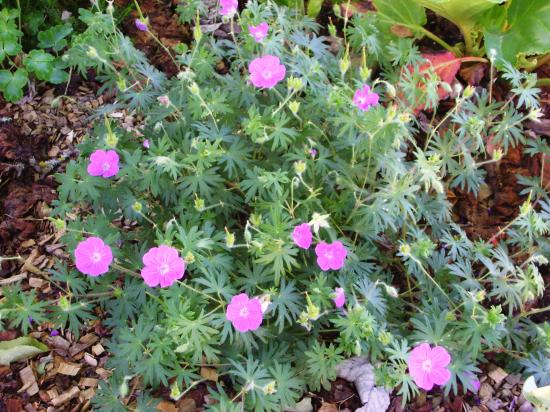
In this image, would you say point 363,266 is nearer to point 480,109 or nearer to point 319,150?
point 319,150

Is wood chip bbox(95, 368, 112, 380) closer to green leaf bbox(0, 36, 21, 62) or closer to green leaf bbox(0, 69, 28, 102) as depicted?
green leaf bbox(0, 69, 28, 102)

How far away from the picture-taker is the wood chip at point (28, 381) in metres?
2.20

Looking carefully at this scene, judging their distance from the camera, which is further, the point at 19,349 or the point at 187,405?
the point at 19,349

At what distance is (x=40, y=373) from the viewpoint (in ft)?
7.36

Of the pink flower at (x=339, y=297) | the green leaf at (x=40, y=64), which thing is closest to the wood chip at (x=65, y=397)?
the pink flower at (x=339, y=297)

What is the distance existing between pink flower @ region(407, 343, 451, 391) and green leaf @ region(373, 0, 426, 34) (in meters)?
1.66

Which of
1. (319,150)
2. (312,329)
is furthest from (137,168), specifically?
(312,329)

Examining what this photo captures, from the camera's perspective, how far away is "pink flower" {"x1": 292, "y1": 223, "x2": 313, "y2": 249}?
175 cm

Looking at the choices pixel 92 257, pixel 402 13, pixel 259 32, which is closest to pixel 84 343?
pixel 92 257

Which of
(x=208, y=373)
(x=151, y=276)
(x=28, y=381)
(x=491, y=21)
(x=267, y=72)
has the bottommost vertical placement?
(x=28, y=381)

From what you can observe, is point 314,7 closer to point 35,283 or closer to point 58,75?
point 58,75

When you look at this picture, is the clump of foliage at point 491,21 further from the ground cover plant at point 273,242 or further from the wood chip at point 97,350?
the wood chip at point 97,350

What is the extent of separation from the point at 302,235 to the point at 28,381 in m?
1.19

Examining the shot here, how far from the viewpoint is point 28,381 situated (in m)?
2.21
